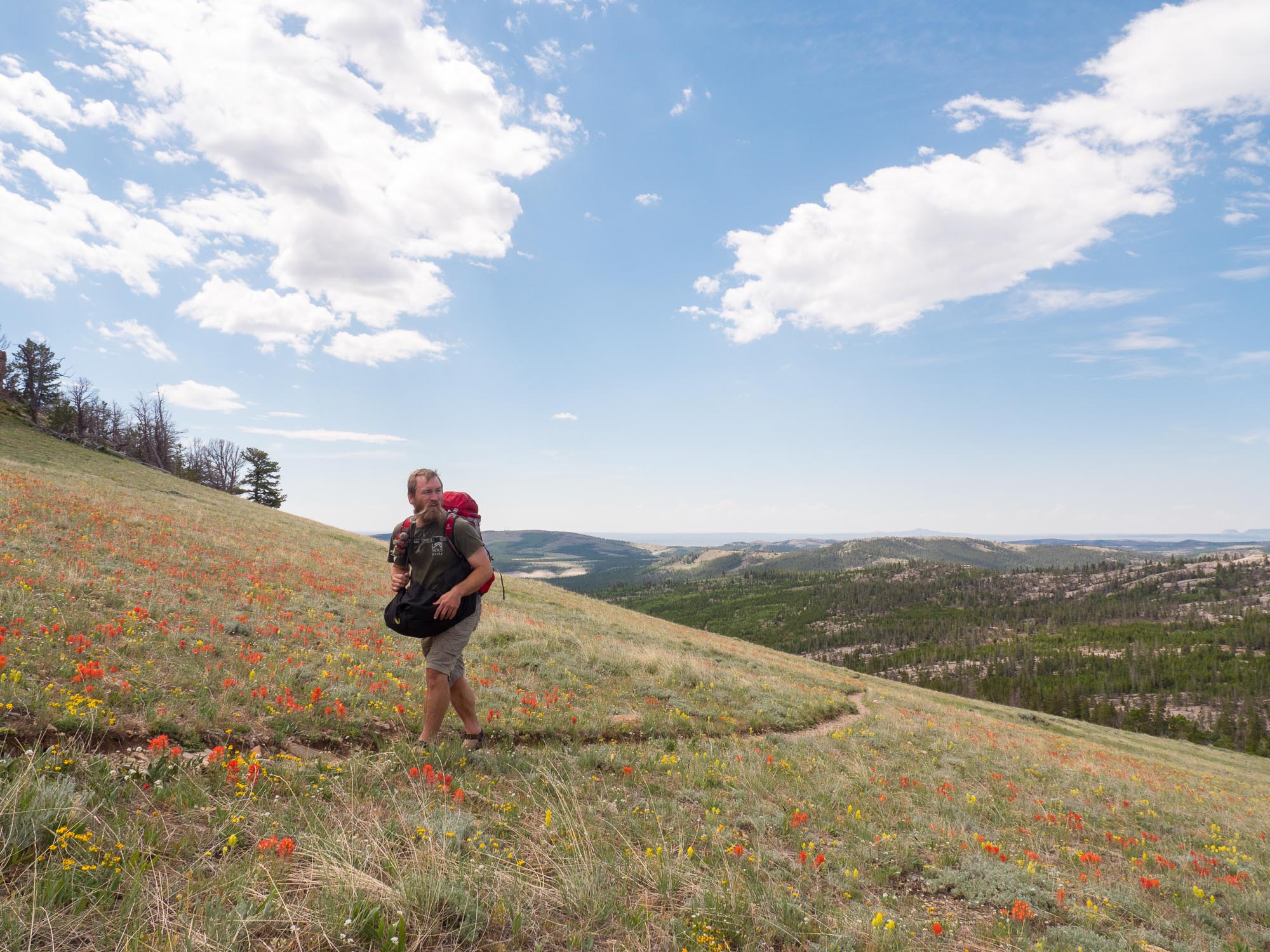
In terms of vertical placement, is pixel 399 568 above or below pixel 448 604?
above

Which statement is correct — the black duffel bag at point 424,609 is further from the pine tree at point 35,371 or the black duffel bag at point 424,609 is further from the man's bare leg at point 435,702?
the pine tree at point 35,371

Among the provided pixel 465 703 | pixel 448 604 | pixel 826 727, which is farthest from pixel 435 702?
pixel 826 727

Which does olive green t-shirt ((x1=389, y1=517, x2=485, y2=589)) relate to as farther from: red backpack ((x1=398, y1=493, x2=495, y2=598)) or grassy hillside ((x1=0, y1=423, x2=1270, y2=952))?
grassy hillside ((x1=0, y1=423, x2=1270, y2=952))

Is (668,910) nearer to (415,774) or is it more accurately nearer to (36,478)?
(415,774)

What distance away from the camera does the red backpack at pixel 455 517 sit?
6.72m

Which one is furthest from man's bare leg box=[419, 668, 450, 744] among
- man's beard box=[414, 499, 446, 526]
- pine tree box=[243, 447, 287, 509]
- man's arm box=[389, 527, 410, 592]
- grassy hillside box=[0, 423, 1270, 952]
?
pine tree box=[243, 447, 287, 509]

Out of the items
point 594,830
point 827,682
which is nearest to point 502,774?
point 594,830

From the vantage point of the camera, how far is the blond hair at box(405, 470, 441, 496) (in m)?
6.89

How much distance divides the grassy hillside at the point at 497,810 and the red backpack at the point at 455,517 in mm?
2347

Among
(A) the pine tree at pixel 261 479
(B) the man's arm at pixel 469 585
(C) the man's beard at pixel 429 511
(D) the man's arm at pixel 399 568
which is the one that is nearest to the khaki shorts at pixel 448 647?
(B) the man's arm at pixel 469 585

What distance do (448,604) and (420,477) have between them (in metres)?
1.61

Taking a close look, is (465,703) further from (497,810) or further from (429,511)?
(429,511)

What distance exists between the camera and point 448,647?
6750 millimetres

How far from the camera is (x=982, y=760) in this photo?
1331 centimetres
